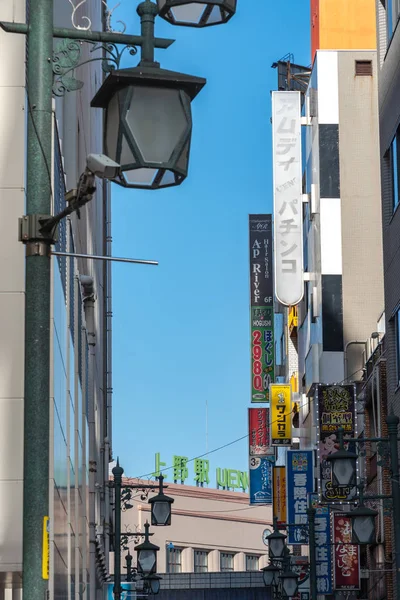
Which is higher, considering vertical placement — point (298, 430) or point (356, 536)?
point (298, 430)

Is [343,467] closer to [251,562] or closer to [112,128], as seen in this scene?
[112,128]

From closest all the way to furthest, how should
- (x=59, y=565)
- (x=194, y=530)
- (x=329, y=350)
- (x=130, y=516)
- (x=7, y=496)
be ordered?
(x=7, y=496) → (x=59, y=565) → (x=329, y=350) → (x=130, y=516) → (x=194, y=530)

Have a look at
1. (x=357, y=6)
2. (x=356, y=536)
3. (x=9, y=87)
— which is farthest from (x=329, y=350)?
(x=9, y=87)

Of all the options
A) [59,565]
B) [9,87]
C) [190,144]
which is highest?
[9,87]

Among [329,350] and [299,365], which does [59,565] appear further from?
[299,365]

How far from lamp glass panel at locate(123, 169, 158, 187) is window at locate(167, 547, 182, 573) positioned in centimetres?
8497

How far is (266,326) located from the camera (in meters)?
67.2

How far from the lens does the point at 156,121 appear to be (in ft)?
27.2

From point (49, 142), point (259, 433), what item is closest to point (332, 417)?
point (259, 433)

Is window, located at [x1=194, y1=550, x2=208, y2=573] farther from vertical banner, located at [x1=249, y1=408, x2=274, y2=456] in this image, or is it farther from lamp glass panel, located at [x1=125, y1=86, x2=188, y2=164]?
lamp glass panel, located at [x1=125, y1=86, x2=188, y2=164]

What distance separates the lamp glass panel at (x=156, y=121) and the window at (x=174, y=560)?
8514 cm

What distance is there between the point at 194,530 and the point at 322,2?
45.1 m

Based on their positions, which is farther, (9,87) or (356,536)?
(356,536)

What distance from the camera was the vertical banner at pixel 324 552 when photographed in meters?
47.0
